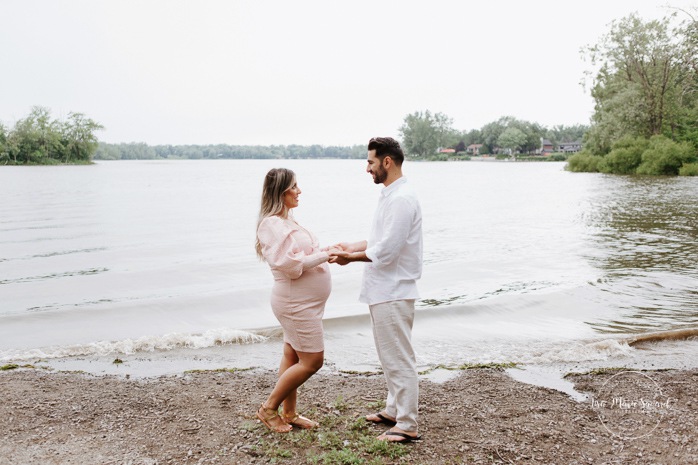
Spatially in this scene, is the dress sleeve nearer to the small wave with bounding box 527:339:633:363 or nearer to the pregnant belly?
the pregnant belly

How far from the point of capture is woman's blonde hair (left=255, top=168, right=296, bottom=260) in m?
4.92

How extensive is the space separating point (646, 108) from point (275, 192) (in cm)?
7621

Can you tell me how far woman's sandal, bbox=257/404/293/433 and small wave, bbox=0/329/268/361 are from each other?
4296 mm

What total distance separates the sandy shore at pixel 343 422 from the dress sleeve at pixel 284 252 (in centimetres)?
152

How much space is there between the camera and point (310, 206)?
1757 inches

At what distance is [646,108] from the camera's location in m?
70.4

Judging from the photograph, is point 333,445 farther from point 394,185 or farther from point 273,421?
point 394,185

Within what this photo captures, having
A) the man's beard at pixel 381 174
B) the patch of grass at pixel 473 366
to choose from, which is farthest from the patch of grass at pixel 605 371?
the man's beard at pixel 381 174

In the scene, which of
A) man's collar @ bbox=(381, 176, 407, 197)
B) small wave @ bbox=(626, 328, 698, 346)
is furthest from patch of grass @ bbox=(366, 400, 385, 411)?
small wave @ bbox=(626, 328, 698, 346)

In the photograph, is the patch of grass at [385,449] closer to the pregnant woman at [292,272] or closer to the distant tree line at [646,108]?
the pregnant woman at [292,272]

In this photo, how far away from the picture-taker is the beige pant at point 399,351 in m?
4.71

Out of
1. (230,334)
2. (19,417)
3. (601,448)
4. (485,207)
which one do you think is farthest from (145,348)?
(485,207)

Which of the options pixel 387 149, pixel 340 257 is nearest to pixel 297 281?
pixel 340 257

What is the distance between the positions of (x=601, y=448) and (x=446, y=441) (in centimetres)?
130
